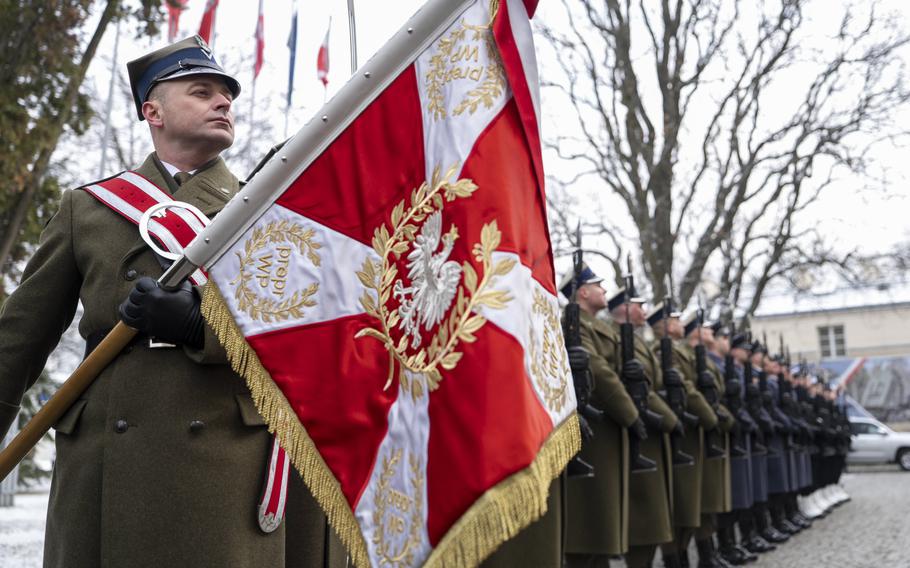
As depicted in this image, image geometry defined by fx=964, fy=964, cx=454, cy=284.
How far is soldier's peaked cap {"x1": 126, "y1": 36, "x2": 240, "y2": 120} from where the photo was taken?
286 cm

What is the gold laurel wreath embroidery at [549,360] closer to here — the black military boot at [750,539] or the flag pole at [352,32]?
the flag pole at [352,32]

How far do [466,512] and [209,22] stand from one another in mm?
13146

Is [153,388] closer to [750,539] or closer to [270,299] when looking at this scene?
[270,299]

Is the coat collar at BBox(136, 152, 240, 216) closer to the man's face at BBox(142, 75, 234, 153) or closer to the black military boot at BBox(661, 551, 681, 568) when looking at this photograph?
the man's face at BBox(142, 75, 234, 153)

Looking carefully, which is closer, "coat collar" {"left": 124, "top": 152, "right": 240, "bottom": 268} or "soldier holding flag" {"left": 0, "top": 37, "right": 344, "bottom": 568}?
"soldier holding flag" {"left": 0, "top": 37, "right": 344, "bottom": 568}

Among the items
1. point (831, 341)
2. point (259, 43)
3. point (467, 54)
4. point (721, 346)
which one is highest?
point (259, 43)

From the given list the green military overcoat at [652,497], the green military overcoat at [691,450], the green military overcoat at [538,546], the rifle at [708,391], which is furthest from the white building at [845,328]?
the green military overcoat at [538,546]

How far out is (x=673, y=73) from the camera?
752 inches

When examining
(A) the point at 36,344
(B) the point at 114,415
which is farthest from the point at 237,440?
(A) the point at 36,344

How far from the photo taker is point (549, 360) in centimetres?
217

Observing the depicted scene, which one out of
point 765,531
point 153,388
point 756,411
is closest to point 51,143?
point 153,388

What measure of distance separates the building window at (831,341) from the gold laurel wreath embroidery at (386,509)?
47768 millimetres

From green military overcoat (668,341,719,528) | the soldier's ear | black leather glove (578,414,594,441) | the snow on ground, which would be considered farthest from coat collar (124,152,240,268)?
green military overcoat (668,341,719,528)

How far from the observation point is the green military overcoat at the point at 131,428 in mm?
2432
